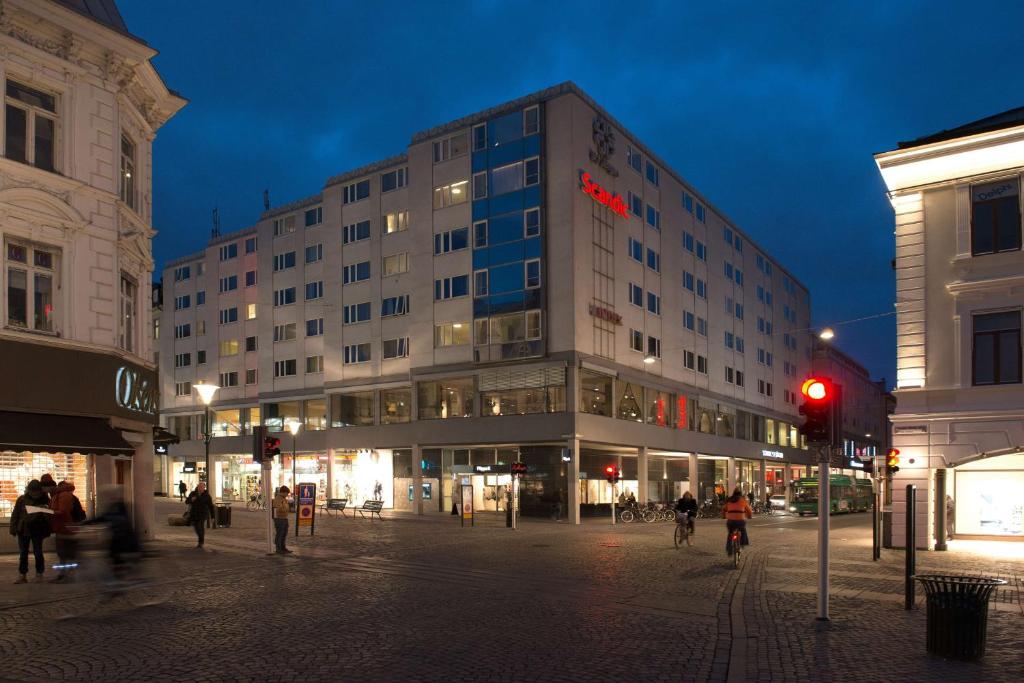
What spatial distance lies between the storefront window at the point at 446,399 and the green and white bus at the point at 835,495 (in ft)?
75.6

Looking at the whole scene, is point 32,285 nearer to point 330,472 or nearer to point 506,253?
point 506,253

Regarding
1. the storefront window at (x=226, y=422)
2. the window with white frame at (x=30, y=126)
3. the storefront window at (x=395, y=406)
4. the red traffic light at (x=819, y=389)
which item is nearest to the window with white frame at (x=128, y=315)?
the window with white frame at (x=30, y=126)

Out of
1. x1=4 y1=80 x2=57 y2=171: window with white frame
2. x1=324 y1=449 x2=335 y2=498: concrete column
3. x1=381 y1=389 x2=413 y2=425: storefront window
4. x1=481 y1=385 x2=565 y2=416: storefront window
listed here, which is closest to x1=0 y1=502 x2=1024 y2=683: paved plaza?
x1=4 y1=80 x2=57 y2=171: window with white frame

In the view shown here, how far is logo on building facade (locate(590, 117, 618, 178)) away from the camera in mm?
46875

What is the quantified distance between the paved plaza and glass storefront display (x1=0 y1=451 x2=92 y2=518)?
1.41 meters

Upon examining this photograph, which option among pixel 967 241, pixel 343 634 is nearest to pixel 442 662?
pixel 343 634

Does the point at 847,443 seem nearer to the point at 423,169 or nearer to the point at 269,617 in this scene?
the point at 423,169

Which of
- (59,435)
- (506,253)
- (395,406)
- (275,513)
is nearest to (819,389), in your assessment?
(275,513)

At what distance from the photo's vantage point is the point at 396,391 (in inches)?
2064

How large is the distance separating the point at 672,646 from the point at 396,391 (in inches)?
1686

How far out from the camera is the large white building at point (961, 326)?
2420 cm

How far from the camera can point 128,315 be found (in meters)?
23.9

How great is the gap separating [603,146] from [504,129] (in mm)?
5488

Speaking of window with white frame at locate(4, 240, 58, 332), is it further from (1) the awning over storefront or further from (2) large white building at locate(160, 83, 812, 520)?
(2) large white building at locate(160, 83, 812, 520)
